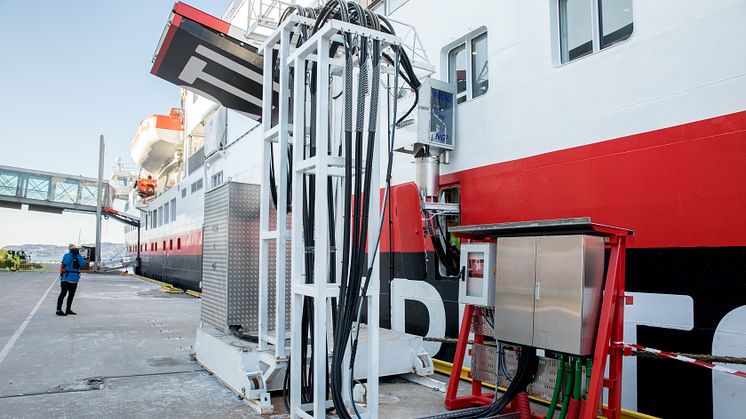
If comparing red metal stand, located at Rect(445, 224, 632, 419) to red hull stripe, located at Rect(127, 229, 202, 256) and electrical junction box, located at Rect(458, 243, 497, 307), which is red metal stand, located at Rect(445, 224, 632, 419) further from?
red hull stripe, located at Rect(127, 229, 202, 256)

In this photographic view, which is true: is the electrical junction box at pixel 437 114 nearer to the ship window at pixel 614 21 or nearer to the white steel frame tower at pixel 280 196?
the ship window at pixel 614 21

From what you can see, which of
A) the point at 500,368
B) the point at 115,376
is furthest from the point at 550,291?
the point at 115,376

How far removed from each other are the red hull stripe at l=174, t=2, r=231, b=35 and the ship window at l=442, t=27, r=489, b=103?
294 cm

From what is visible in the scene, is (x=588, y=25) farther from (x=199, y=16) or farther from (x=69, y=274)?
(x=69, y=274)

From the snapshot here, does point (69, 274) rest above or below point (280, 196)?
below

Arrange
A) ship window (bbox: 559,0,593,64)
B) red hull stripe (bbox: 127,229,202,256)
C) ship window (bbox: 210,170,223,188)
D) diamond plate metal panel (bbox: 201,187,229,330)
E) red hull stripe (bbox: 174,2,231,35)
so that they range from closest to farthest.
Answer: ship window (bbox: 559,0,593,64) < diamond plate metal panel (bbox: 201,187,229,330) < red hull stripe (bbox: 174,2,231,35) < ship window (bbox: 210,170,223,188) < red hull stripe (bbox: 127,229,202,256)

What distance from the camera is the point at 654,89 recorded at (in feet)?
13.8

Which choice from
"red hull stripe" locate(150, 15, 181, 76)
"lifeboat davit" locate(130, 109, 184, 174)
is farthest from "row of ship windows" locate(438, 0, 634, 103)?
"lifeboat davit" locate(130, 109, 184, 174)

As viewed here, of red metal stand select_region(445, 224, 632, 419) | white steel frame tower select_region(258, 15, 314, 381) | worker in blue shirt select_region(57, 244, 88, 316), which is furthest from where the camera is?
worker in blue shirt select_region(57, 244, 88, 316)

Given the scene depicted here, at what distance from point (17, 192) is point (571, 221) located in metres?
37.2

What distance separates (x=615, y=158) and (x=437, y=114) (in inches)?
86.7

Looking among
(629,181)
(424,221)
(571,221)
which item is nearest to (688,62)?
(629,181)

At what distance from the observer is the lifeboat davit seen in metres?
27.2

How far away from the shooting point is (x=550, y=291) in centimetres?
381
